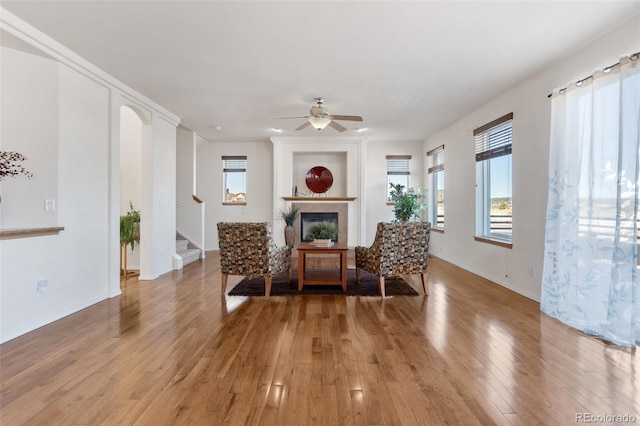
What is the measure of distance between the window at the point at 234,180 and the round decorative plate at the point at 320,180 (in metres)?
1.68

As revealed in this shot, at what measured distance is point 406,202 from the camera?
7.23 metres

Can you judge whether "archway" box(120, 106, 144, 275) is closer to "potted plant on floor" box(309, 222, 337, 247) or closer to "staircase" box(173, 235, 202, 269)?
"staircase" box(173, 235, 202, 269)

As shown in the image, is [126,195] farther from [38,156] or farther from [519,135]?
[519,135]

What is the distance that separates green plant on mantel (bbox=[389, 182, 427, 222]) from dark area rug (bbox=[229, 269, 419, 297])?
270 cm

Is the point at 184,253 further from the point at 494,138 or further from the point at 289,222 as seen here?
the point at 494,138

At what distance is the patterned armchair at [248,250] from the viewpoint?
12.4 feet

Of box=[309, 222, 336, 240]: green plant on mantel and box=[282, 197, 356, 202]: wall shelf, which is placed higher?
box=[282, 197, 356, 202]: wall shelf

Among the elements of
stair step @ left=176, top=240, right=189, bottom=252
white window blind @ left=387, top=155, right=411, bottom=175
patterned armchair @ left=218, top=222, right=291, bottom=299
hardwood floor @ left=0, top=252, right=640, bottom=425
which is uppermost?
white window blind @ left=387, top=155, right=411, bottom=175

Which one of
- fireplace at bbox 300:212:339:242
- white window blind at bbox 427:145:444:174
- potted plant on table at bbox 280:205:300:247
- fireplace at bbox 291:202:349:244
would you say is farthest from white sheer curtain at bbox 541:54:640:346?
potted plant on table at bbox 280:205:300:247

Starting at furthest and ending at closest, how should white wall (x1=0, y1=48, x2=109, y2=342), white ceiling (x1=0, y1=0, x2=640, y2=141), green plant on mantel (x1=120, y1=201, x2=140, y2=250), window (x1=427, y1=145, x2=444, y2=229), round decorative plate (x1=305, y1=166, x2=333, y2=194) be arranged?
round decorative plate (x1=305, y1=166, x2=333, y2=194), window (x1=427, y1=145, x2=444, y2=229), green plant on mantel (x1=120, y1=201, x2=140, y2=250), white wall (x1=0, y1=48, x2=109, y2=342), white ceiling (x1=0, y1=0, x2=640, y2=141)

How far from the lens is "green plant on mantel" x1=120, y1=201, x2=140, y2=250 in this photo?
192 inches

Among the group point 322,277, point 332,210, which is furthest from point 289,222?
point 322,277

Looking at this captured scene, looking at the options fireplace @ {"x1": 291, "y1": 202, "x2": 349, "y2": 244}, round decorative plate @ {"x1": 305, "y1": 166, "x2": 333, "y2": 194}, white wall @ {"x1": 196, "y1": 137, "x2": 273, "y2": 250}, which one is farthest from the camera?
white wall @ {"x1": 196, "y1": 137, "x2": 273, "y2": 250}

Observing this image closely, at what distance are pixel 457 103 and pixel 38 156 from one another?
17.5 ft
